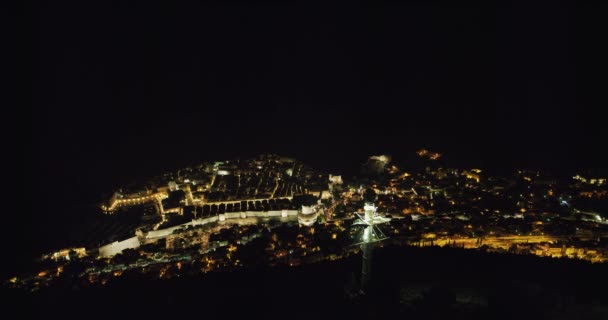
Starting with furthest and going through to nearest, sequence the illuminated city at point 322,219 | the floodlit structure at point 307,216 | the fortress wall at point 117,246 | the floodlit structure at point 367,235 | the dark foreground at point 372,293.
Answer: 1. the floodlit structure at point 307,216
2. the fortress wall at point 117,246
3. the illuminated city at point 322,219
4. the dark foreground at point 372,293
5. the floodlit structure at point 367,235

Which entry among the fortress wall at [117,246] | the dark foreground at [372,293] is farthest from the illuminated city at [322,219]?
the dark foreground at [372,293]

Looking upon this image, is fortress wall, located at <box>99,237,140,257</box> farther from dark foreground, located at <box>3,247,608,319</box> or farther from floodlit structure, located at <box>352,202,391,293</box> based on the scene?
floodlit structure, located at <box>352,202,391,293</box>

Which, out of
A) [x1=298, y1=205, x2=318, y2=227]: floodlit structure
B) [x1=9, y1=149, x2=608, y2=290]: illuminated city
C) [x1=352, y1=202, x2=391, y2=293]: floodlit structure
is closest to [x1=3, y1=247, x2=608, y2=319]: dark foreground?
[x1=352, y1=202, x2=391, y2=293]: floodlit structure

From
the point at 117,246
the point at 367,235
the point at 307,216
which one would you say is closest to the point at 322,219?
the point at 307,216

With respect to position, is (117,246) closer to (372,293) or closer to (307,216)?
(307,216)

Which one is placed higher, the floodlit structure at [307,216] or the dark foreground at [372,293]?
the floodlit structure at [307,216]

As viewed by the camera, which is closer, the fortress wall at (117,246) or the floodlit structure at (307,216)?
the fortress wall at (117,246)

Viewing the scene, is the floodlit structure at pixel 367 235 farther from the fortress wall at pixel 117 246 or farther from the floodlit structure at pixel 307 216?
the fortress wall at pixel 117 246

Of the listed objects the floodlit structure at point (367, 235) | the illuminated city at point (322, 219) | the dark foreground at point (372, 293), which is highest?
the floodlit structure at point (367, 235)

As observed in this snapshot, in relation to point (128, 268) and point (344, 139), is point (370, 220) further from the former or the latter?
point (344, 139)
